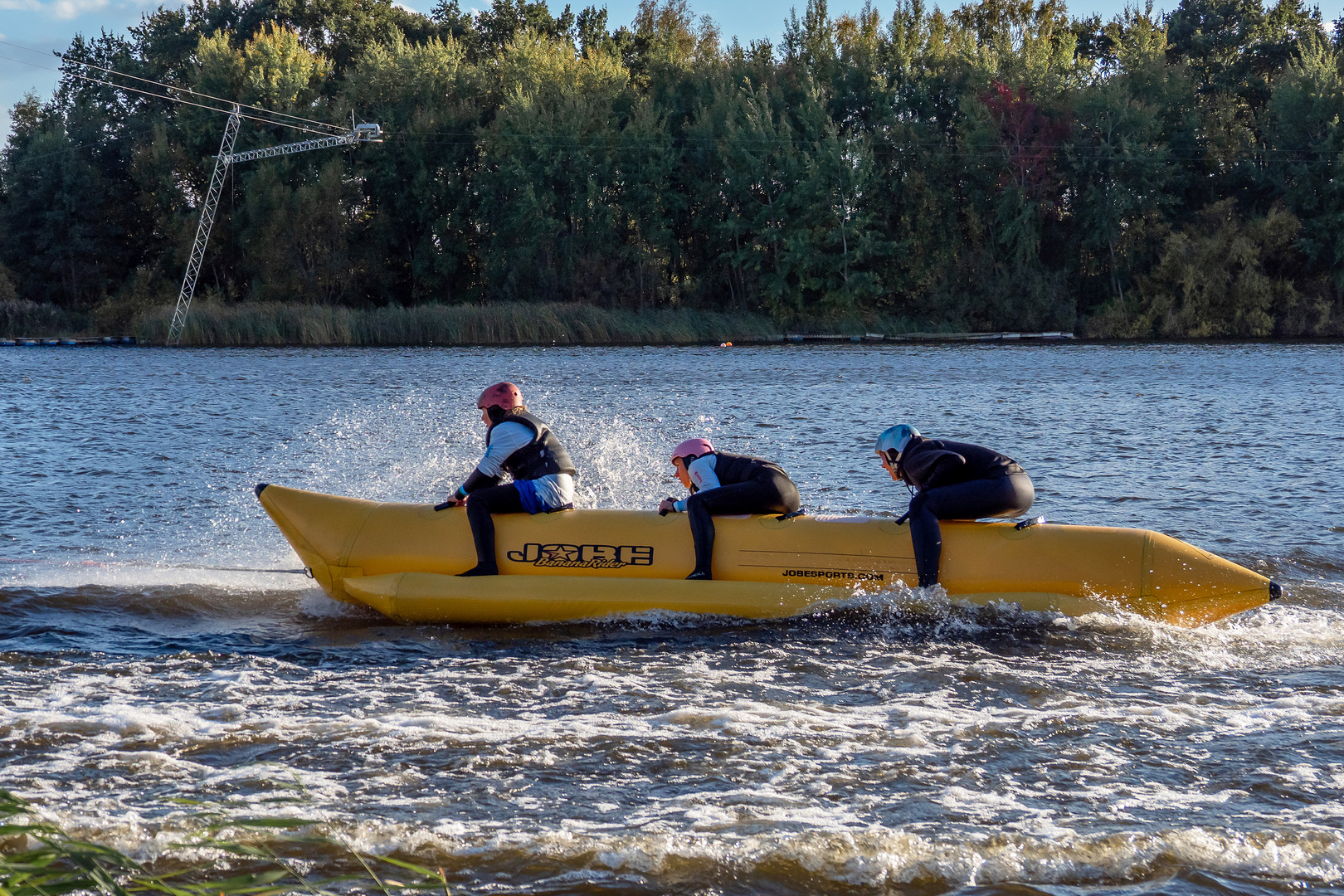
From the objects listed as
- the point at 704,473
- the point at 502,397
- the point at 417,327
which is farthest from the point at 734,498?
the point at 417,327

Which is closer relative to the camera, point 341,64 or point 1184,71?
point 1184,71

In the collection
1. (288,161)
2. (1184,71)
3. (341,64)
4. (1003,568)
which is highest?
(341,64)

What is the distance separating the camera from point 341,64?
62.0m

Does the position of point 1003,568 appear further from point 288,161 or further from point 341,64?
point 341,64

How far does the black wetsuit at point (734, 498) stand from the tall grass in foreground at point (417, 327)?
3339cm

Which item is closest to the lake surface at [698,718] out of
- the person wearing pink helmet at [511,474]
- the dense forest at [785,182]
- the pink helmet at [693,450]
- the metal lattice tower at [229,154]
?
the person wearing pink helmet at [511,474]

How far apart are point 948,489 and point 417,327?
117 feet

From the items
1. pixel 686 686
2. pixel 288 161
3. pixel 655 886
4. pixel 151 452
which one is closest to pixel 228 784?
pixel 655 886

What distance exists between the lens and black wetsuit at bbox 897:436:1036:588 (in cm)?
762

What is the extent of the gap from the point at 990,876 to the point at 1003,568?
3.60 metres

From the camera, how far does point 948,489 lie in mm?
7762

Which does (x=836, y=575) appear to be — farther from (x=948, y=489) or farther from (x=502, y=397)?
(x=502, y=397)

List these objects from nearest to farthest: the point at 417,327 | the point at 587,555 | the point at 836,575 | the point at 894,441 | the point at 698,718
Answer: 1. the point at 698,718
2. the point at 836,575
3. the point at 894,441
4. the point at 587,555
5. the point at 417,327

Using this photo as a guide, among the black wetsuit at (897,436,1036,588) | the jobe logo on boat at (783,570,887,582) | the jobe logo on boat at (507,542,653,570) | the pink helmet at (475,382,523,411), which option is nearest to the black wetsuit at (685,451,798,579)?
the jobe logo on boat at (507,542,653,570)
